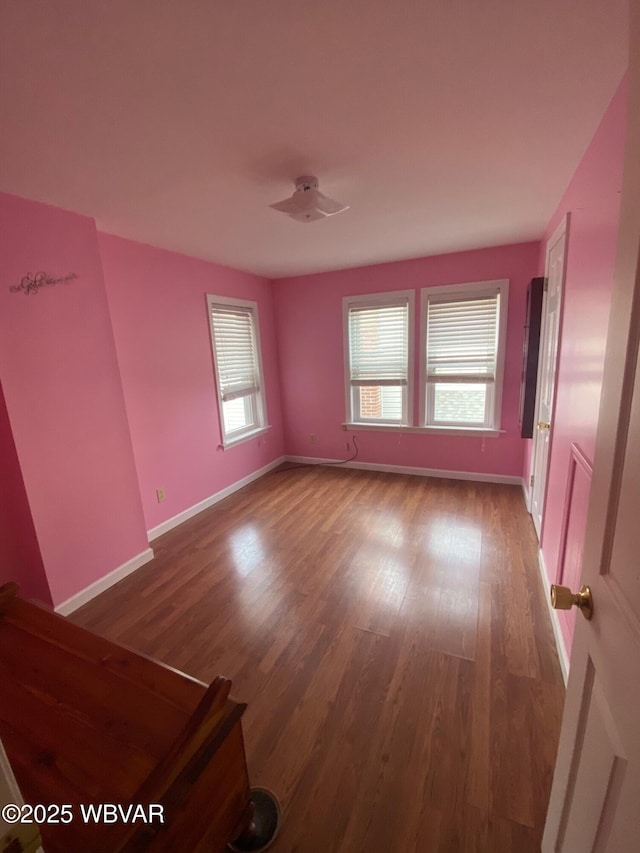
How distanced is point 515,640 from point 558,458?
3.29 feet

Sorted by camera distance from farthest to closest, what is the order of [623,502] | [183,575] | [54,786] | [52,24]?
[183,575], [52,24], [54,786], [623,502]

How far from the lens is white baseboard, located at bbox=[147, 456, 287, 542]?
3.05 m

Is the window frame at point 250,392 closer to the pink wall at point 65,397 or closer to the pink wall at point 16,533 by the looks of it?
the pink wall at point 65,397

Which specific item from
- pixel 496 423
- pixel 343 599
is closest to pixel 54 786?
pixel 343 599

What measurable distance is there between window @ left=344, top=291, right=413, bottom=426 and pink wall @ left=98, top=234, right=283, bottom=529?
1.35m

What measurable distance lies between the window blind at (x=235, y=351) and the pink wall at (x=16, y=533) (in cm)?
195

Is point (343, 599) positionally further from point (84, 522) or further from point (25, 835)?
point (25, 835)

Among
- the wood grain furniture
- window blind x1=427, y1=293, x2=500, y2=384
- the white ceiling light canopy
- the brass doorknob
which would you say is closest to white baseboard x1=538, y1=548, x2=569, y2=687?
the brass doorknob

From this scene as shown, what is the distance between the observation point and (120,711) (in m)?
0.94

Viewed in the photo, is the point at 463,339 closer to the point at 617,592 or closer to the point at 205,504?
the point at 205,504

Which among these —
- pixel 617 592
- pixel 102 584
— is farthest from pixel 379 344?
pixel 617 592

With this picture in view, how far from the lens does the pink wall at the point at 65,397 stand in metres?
1.88

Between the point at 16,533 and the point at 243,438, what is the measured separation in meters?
2.24

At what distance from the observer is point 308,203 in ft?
5.80
